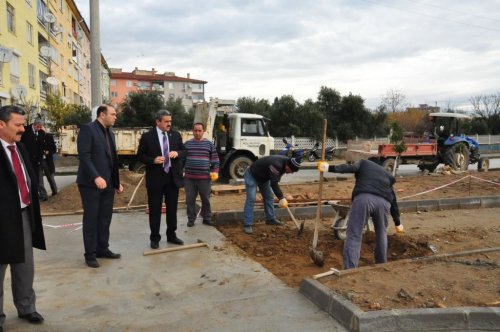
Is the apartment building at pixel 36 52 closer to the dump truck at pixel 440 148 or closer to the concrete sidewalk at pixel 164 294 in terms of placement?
the concrete sidewalk at pixel 164 294

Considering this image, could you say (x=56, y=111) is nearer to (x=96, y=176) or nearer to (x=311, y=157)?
(x=311, y=157)

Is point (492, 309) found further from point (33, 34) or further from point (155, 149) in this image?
point (33, 34)

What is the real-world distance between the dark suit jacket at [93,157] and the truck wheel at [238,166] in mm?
8896

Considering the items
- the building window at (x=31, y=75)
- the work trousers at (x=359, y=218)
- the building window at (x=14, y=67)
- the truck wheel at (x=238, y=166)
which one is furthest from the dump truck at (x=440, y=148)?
the building window at (x=31, y=75)

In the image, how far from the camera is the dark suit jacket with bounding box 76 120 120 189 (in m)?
5.16

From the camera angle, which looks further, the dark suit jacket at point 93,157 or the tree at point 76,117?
the tree at point 76,117

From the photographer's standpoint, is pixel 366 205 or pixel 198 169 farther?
pixel 198 169

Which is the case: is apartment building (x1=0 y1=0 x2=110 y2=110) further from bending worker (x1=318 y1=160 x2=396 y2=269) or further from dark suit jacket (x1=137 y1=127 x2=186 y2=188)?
bending worker (x1=318 y1=160 x2=396 y2=269)

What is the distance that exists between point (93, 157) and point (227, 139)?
30.4 feet

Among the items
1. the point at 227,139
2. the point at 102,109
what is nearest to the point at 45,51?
the point at 227,139

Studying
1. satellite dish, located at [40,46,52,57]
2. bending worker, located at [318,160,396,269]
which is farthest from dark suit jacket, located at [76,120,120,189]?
satellite dish, located at [40,46,52,57]

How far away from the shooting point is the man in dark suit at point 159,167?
6.07m

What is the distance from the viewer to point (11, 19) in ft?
76.7

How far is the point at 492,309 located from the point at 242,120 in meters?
11.2
